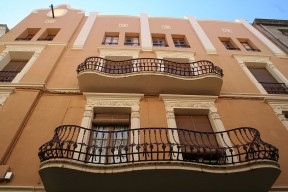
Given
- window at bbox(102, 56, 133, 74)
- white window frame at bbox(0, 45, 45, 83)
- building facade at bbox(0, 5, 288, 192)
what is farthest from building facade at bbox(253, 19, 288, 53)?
white window frame at bbox(0, 45, 45, 83)

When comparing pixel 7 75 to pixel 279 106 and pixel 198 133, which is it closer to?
pixel 198 133

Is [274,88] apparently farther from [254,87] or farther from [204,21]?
[204,21]

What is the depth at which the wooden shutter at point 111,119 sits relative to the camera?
7812mm

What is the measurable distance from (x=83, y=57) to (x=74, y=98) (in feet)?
9.12

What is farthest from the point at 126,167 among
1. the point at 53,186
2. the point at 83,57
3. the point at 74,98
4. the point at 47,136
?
the point at 83,57

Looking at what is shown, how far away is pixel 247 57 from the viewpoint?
11.4 meters

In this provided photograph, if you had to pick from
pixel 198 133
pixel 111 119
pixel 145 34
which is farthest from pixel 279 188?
pixel 145 34

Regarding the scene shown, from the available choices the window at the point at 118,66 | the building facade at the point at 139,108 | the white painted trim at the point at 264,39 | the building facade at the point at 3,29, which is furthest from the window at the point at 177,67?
the building facade at the point at 3,29

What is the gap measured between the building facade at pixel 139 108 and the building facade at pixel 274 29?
641 millimetres

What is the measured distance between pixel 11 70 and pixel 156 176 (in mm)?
7571

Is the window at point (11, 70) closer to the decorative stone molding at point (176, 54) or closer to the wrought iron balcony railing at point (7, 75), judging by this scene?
the wrought iron balcony railing at point (7, 75)

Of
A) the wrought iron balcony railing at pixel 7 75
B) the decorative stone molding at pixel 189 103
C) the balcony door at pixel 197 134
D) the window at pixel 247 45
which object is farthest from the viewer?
the window at pixel 247 45

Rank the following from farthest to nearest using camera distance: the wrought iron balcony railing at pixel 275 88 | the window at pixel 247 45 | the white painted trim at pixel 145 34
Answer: the window at pixel 247 45 → the white painted trim at pixel 145 34 → the wrought iron balcony railing at pixel 275 88

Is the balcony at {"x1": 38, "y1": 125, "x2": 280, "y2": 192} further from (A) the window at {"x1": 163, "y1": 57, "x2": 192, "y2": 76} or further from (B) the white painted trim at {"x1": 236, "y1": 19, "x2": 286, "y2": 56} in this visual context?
(B) the white painted trim at {"x1": 236, "y1": 19, "x2": 286, "y2": 56}
